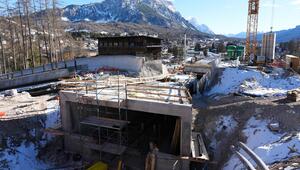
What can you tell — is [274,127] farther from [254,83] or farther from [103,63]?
[103,63]

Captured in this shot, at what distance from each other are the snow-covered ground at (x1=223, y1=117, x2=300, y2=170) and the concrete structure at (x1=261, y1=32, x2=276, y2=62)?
2931 centimetres

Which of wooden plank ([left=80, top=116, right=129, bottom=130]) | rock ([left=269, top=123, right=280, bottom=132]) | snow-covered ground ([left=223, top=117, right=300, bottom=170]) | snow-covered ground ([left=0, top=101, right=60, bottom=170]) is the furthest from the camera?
snow-covered ground ([left=0, top=101, right=60, bottom=170])

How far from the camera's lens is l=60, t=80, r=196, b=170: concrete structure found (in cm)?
1434

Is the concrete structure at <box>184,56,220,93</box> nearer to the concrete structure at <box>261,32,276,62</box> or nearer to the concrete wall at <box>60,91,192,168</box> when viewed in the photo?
the concrete structure at <box>261,32,276,62</box>

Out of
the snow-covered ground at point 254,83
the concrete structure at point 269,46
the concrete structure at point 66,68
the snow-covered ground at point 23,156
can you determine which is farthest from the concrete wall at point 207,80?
the snow-covered ground at point 23,156

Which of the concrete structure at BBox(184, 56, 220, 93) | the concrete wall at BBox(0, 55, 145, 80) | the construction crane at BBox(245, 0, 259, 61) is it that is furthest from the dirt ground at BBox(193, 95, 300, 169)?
the construction crane at BBox(245, 0, 259, 61)

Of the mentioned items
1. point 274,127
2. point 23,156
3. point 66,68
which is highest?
point 66,68

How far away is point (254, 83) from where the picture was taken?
2972 centimetres

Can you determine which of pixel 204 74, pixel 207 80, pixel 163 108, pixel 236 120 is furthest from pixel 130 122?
pixel 204 74

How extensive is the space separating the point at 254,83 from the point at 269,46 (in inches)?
603

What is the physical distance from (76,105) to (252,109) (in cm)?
1359

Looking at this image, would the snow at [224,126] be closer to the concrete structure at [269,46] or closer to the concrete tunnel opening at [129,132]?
the concrete tunnel opening at [129,132]

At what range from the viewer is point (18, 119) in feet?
62.4

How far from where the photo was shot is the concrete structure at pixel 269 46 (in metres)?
40.9
